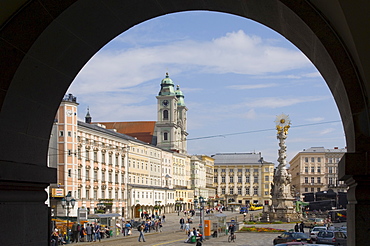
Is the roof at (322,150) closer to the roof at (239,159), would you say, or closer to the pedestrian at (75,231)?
the roof at (239,159)

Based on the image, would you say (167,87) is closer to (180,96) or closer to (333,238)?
(180,96)

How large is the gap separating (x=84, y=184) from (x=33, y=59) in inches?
2399

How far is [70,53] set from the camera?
6.88 meters

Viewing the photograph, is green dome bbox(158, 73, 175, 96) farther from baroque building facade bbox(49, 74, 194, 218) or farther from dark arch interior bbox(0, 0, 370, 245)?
dark arch interior bbox(0, 0, 370, 245)

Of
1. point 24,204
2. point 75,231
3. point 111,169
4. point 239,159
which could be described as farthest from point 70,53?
point 239,159

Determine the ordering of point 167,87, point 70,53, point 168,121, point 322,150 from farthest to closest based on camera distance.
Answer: point 322,150
point 167,87
point 168,121
point 70,53

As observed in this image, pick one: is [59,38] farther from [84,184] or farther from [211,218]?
[84,184]

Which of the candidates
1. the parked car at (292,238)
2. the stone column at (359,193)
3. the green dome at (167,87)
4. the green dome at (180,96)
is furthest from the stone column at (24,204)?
the green dome at (180,96)

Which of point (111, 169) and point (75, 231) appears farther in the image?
point (111, 169)

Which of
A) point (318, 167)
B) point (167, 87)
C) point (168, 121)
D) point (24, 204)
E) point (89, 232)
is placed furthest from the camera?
point (318, 167)

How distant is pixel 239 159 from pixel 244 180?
9380 mm

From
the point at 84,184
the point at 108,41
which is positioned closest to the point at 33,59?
the point at 108,41

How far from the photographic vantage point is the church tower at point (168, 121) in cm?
13250

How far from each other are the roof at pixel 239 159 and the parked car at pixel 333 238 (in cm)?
14764
